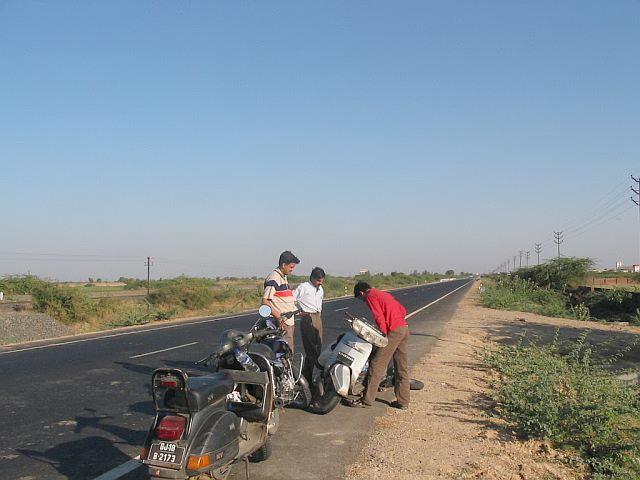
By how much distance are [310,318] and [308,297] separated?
303 mm

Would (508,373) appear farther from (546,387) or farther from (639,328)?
(639,328)

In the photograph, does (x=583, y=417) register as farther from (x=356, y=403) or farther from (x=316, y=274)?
(x=316, y=274)

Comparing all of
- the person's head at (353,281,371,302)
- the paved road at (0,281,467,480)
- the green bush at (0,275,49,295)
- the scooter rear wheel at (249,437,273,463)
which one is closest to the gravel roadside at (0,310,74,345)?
the paved road at (0,281,467,480)

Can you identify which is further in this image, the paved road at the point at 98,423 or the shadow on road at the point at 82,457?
the paved road at the point at 98,423

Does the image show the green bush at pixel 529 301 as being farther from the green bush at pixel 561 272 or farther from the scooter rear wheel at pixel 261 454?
the scooter rear wheel at pixel 261 454

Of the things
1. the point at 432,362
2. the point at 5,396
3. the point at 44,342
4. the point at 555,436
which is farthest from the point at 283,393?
the point at 44,342

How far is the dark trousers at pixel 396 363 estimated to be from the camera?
721 centimetres

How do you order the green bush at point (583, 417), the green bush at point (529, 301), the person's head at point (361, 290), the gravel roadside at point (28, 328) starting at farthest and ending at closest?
the green bush at point (529, 301) < the gravel roadside at point (28, 328) < the person's head at point (361, 290) < the green bush at point (583, 417)

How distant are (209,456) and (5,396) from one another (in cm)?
569

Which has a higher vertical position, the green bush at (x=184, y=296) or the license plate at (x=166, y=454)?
the green bush at (x=184, y=296)

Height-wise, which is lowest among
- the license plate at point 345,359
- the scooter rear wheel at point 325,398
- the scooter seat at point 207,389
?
the scooter rear wheel at point 325,398

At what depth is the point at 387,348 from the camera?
285 inches

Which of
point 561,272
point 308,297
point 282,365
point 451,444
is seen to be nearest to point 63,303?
point 308,297

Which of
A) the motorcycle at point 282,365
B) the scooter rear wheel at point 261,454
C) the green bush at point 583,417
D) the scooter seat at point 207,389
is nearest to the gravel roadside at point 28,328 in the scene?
the motorcycle at point 282,365
